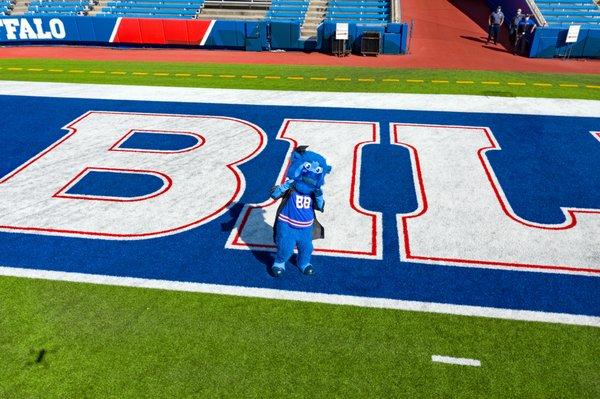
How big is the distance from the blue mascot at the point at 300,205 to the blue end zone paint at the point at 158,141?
5674 mm

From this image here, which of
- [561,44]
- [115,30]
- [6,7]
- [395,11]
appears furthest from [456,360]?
[6,7]

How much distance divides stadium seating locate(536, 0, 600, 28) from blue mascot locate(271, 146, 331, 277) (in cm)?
2071

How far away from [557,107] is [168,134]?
477 inches

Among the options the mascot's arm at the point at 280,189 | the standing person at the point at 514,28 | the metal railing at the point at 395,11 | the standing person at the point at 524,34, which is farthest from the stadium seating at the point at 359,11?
the mascot's arm at the point at 280,189

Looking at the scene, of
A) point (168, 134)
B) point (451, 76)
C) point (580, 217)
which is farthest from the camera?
point (451, 76)

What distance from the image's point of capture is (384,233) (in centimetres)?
834

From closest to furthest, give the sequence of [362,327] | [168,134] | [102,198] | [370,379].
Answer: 1. [370,379]
2. [362,327]
3. [102,198]
4. [168,134]

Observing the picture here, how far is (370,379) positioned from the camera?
18.3 feet

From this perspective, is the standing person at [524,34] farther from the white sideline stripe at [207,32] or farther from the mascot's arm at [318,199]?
the mascot's arm at [318,199]

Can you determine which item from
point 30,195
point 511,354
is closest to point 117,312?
point 30,195

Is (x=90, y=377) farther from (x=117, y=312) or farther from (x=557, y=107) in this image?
(x=557, y=107)

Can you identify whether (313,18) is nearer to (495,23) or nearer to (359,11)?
(359,11)

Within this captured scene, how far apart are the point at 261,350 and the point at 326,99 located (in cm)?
1074

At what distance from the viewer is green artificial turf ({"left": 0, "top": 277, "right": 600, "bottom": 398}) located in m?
5.47
